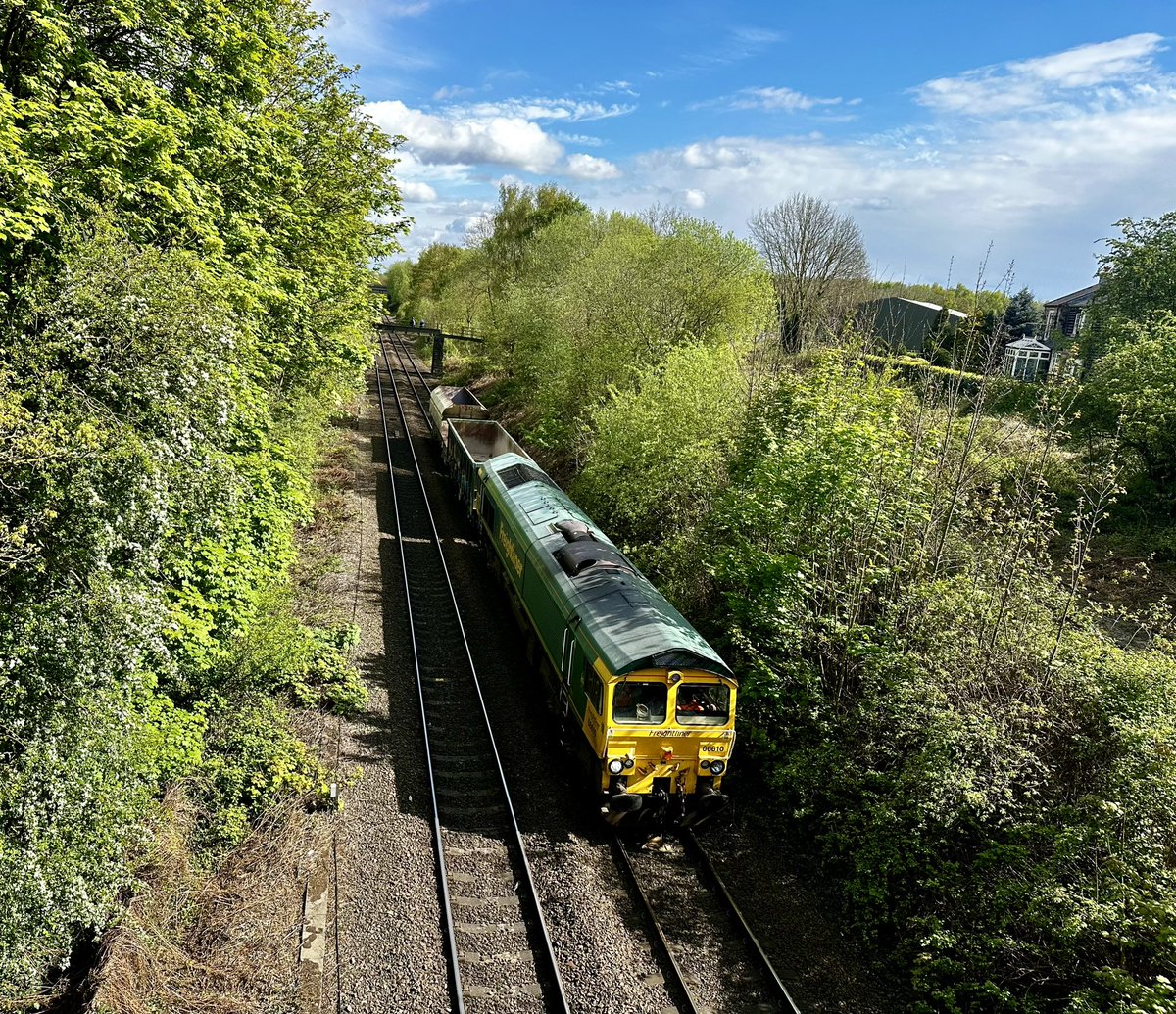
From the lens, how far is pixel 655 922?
9.08 m

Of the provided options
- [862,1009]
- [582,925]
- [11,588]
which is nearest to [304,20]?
[11,588]

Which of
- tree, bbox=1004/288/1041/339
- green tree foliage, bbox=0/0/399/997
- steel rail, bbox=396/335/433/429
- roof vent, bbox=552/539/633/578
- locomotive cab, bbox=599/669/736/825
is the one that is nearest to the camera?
green tree foliage, bbox=0/0/399/997

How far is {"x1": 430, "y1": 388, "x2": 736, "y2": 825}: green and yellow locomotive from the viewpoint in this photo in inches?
396

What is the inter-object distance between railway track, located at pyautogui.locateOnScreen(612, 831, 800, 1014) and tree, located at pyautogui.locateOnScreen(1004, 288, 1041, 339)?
147 ft

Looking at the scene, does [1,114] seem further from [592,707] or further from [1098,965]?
[1098,965]

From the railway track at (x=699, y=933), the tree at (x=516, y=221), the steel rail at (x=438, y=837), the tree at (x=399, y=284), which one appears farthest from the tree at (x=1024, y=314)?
the tree at (x=399, y=284)

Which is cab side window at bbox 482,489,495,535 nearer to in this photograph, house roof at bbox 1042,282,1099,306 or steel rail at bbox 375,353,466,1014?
steel rail at bbox 375,353,466,1014

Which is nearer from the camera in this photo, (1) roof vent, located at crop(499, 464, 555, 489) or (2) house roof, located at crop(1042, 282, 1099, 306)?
(1) roof vent, located at crop(499, 464, 555, 489)

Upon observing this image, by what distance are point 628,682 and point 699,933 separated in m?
3.11

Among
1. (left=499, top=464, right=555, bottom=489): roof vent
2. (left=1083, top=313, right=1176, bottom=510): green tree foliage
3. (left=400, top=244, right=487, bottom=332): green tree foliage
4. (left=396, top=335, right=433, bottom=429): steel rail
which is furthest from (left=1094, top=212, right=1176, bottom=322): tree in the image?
(left=400, top=244, right=487, bottom=332): green tree foliage

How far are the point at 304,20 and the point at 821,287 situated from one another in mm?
31052

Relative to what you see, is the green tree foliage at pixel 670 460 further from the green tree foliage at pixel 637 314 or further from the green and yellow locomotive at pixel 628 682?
the green tree foliage at pixel 637 314

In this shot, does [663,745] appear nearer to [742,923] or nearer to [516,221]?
[742,923]

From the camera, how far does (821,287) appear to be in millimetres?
41656
